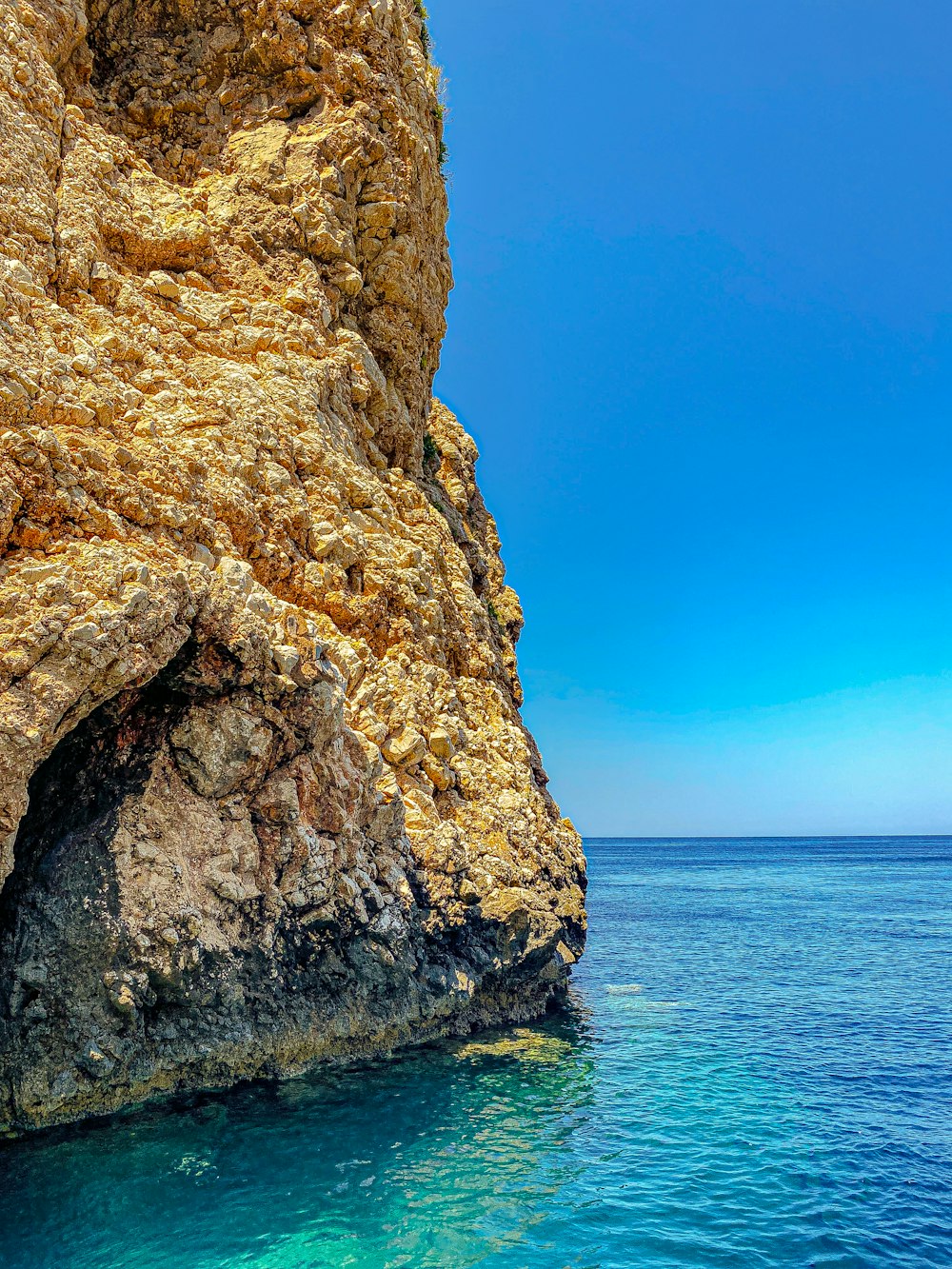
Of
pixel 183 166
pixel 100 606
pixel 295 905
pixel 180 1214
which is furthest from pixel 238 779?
pixel 183 166

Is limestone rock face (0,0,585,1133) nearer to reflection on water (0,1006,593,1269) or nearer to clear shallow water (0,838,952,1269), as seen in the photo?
reflection on water (0,1006,593,1269)

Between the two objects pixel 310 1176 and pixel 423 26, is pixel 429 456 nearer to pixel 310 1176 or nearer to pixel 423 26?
pixel 423 26

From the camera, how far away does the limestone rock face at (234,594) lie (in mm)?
13148

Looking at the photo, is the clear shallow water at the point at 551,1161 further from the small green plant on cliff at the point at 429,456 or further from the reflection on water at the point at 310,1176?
the small green plant on cliff at the point at 429,456

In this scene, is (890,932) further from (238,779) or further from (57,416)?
(57,416)

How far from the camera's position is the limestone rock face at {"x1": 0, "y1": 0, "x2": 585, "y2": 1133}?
43.1ft

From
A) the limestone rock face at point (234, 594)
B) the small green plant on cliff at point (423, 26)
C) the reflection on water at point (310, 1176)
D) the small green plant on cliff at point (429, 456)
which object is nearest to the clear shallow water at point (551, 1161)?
the reflection on water at point (310, 1176)

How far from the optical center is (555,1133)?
46.6ft

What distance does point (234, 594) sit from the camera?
1506 cm

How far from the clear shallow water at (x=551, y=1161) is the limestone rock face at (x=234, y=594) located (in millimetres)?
1580

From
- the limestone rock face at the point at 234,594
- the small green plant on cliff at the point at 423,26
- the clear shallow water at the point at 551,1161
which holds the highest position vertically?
the small green plant on cliff at the point at 423,26

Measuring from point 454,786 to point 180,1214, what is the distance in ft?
35.5

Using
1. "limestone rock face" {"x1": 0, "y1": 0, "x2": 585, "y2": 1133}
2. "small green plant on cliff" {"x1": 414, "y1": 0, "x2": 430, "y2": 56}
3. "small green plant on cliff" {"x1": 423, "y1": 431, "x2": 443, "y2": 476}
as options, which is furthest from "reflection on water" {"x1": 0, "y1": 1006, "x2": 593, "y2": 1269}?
"small green plant on cliff" {"x1": 414, "y1": 0, "x2": 430, "y2": 56}

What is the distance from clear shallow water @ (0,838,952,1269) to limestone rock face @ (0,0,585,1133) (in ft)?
5.19
